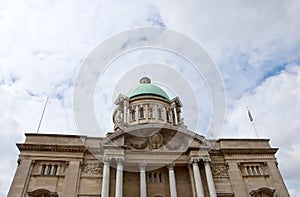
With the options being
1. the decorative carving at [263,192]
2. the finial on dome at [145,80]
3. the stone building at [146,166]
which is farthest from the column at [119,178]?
the finial on dome at [145,80]

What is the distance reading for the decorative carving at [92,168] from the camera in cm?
2416

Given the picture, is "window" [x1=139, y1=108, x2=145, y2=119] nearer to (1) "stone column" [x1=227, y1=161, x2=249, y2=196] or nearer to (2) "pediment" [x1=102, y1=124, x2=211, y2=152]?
(2) "pediment" [x1=102, y1=124, x2=211, y2=152]

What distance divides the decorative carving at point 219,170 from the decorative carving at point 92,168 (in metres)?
12.3

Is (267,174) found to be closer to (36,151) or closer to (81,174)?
(81,174)

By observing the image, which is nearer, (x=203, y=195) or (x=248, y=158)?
(x=203, y=195)

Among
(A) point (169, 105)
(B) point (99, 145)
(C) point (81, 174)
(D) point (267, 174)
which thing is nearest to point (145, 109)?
(A) point (169, 105)

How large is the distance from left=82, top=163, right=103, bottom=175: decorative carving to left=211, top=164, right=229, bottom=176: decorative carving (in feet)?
40.2

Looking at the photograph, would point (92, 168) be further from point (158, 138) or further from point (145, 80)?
point (145, 80)

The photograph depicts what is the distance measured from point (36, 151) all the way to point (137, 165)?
1071 cm

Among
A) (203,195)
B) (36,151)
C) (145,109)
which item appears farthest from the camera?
(145,109)

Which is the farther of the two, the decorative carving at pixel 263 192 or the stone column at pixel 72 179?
the decorative carving at pixel 263 192

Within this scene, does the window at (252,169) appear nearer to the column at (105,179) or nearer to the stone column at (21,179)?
the column at (105,179)

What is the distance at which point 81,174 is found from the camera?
23875 millimetres

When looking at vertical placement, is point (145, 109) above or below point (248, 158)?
above
